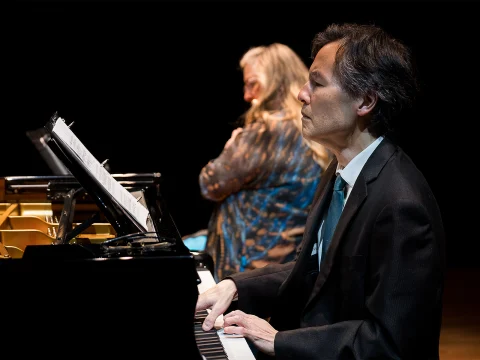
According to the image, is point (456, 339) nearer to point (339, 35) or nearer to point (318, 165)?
point (318, 165)

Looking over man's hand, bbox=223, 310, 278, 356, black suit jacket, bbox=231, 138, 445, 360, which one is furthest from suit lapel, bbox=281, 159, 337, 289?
man's hand, bbox=223, 310, 278, 356

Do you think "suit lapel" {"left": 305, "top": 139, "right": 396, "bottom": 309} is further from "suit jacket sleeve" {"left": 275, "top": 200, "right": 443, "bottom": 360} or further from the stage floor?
the stage floor

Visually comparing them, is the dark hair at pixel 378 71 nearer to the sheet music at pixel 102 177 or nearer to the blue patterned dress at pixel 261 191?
the sheet music at pixel 102 177

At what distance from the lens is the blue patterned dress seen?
388cm

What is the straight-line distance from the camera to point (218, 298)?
6.99 ft

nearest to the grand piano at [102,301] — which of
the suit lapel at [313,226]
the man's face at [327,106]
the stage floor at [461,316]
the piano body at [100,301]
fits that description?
the piano body at [100,301]

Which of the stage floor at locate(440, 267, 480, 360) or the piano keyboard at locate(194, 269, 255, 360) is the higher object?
the piano keyboard at locate(194, 269, 255, 360)

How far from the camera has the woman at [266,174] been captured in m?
3.88

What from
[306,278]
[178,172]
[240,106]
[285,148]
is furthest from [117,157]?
[306,278]

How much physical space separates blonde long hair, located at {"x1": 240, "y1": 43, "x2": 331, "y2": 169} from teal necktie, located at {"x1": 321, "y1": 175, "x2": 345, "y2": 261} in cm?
173

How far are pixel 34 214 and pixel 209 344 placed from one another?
4.94 ft

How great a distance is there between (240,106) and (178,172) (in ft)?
2.58

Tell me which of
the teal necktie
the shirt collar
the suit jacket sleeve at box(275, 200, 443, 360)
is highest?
the shirt collar

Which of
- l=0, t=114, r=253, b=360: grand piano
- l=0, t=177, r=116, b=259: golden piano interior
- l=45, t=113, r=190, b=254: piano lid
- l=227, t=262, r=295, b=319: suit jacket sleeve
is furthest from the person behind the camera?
l=0, t=177, r=116, b=259: golden piano interior
